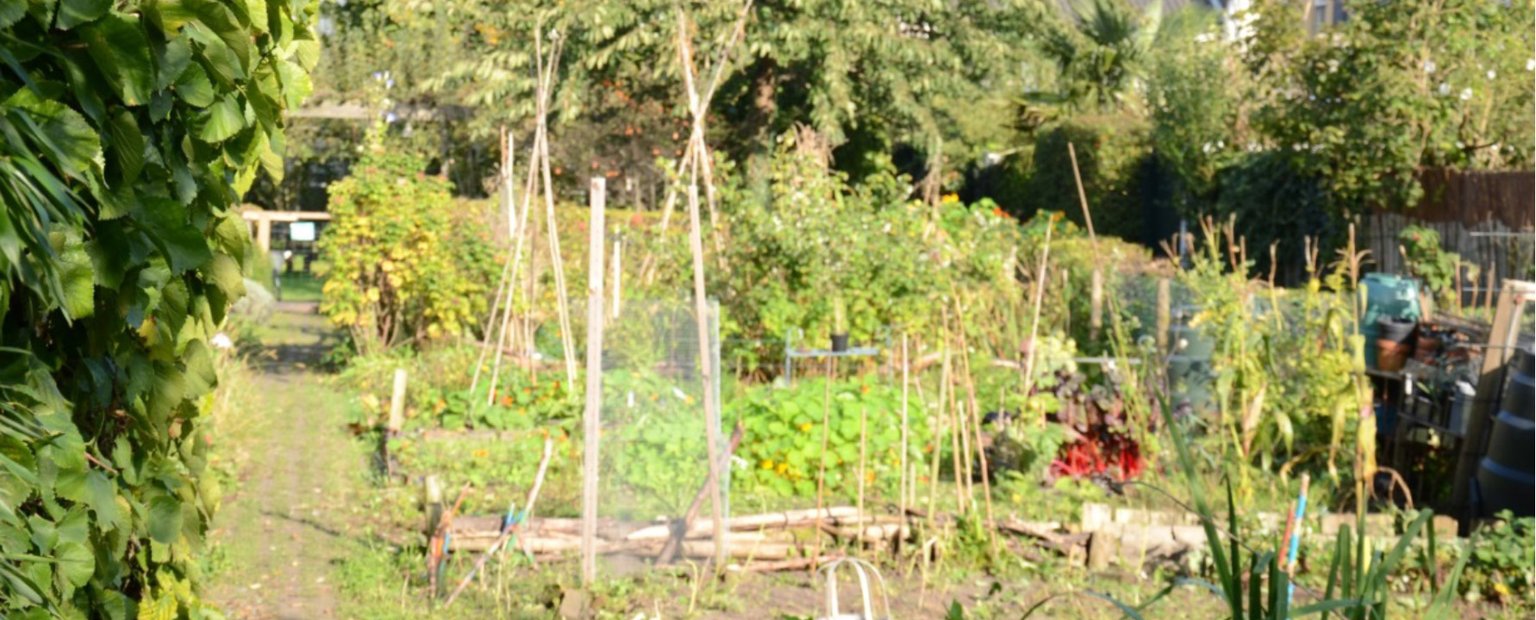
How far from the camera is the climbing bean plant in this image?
1814 millimetres

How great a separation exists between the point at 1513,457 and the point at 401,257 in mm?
7566

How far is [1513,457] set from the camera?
708 cm

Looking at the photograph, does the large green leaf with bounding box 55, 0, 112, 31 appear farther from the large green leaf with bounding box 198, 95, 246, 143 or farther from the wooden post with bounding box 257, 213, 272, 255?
the wooden post with bounding box 257, 213, 272, 255

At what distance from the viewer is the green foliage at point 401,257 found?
1188 cm

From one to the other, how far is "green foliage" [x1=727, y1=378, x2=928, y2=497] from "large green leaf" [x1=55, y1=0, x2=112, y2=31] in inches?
228

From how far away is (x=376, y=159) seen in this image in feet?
40.5

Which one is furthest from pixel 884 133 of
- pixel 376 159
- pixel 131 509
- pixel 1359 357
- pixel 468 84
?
pixel 131 509

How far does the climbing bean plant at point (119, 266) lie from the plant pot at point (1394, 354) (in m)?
7.69

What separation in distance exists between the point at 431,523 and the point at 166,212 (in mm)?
4249

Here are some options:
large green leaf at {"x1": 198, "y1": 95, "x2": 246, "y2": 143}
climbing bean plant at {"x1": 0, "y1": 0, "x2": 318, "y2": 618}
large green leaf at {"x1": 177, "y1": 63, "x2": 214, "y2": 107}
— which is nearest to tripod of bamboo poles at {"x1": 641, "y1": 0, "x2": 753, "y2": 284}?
climbing bean plant at {"x1": 0, "y1": 0, "x2": 318, "y2": 618}

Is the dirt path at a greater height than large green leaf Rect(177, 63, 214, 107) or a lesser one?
lesser

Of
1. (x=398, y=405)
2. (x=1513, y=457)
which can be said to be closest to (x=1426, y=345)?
(x=1513, y=457)

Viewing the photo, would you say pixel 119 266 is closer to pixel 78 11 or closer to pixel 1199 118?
pixel 78 11

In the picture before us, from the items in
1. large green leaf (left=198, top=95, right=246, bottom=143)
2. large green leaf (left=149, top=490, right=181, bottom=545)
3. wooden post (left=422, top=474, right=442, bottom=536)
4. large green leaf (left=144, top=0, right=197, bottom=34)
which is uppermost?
large green leaf (left=144, top=0, right=197, bottom=34)
